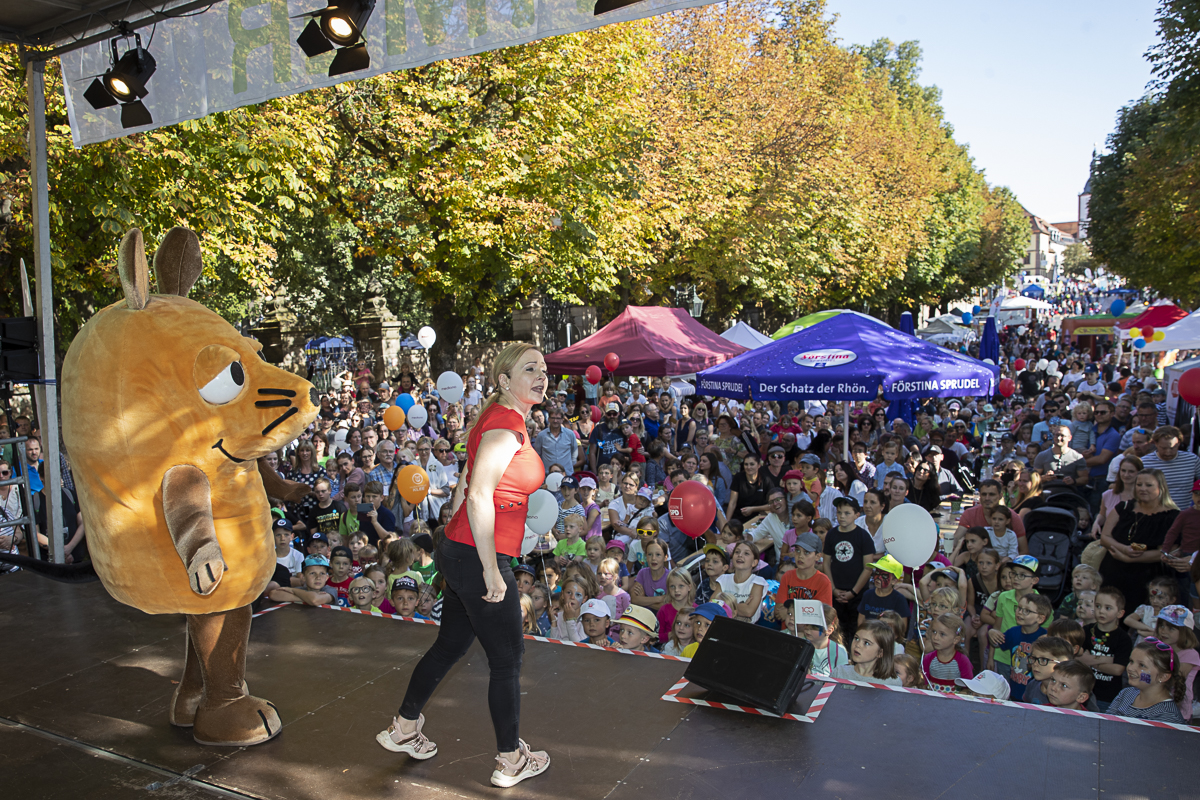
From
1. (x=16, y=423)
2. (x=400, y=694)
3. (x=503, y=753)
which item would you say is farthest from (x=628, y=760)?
(x=16, y=423)

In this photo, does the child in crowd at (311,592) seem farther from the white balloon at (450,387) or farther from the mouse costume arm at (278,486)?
the white balloon at (450,387)

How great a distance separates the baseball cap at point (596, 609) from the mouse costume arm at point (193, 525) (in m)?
2.75

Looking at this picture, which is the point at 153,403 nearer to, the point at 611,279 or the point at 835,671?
the point at 835,671

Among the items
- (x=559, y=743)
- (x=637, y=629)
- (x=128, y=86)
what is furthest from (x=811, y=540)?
(x=128, y=86)

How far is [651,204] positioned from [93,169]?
36.4ft

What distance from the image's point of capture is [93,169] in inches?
392

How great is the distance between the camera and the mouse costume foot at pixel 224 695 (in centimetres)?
348

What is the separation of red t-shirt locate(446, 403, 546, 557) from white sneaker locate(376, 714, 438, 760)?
817mm

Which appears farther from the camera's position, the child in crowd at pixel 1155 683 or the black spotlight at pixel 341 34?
the black spotlight at pixel 341 34

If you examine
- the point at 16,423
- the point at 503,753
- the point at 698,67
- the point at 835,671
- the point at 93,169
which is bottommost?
the point at 835,671

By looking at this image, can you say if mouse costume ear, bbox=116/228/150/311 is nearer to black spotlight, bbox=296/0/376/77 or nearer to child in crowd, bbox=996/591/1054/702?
black spotlight, bbox=296/0/376/77

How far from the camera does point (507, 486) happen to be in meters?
3.11

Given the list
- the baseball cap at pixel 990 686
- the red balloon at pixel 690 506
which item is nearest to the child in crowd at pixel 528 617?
the red balloon at pixel 690 506

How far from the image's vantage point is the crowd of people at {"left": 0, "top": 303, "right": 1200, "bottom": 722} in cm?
486
